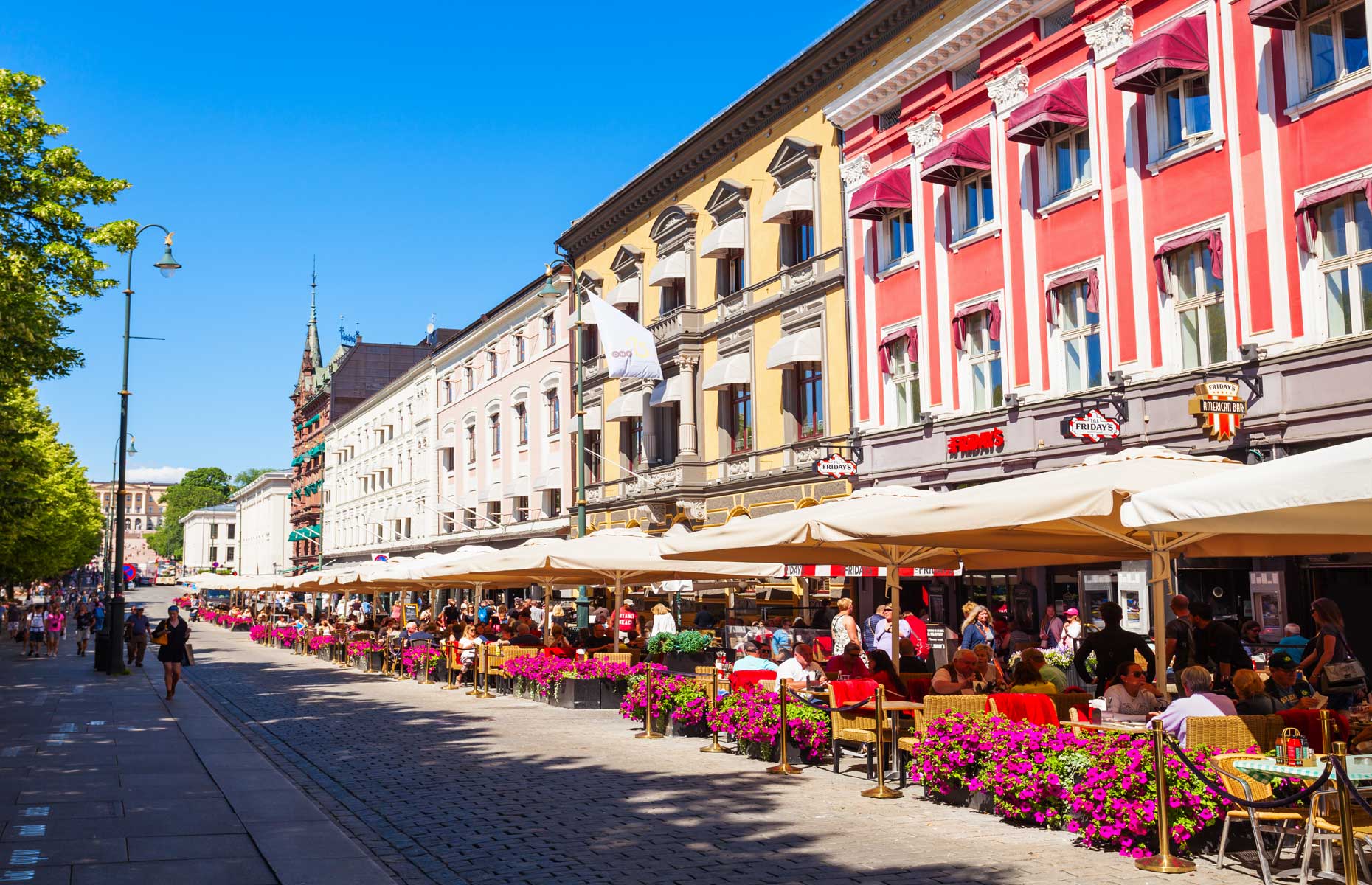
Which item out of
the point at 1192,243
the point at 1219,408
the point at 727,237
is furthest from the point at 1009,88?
the point at 727,237

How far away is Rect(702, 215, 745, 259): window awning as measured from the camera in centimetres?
3406

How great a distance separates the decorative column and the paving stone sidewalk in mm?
18785

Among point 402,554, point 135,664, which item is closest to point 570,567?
point 135,664

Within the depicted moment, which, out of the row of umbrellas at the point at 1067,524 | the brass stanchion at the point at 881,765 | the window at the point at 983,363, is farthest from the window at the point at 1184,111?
the brass stanchion at the point at 881,765

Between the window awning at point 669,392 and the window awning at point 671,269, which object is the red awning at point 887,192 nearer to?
the window awning at point 671,269

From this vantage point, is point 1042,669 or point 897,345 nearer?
point 1042,669

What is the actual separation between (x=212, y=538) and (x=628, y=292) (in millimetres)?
140181

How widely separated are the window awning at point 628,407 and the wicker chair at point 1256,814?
3088 cm

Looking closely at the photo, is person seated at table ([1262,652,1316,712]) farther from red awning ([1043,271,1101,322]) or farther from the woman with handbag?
red awning ([1043,271,1101,322])

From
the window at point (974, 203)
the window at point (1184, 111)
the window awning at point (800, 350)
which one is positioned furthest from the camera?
the window awning at point (800, 350)

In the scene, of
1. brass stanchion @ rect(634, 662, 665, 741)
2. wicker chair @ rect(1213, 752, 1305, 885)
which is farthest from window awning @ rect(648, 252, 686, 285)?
wicker chair @ rect(1213, 752, 1305, 885)

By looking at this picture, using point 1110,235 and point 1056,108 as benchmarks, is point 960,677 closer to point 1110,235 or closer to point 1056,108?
point 1110,235

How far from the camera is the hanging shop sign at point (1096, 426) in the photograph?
67.7 feet

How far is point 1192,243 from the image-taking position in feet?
65.5
